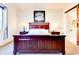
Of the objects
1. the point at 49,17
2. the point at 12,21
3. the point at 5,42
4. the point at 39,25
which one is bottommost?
the point at 5,42

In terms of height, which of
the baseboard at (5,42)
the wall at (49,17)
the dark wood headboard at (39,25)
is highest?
the wall at (49,17)

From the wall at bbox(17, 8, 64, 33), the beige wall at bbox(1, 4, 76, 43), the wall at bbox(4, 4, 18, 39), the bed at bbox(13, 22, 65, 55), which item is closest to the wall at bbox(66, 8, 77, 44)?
the beige wall at bbox(1, 4, 76, 43)

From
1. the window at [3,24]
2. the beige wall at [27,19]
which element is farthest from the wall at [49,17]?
the window at [3,24]

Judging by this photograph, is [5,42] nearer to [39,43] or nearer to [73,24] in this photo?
[39,43]

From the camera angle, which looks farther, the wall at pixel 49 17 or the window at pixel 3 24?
the wall at pixel 49 17

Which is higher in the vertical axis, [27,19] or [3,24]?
[27,19]

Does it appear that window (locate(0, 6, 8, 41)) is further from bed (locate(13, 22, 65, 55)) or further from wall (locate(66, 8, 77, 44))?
wall (locate(66, 8, 77, 44))

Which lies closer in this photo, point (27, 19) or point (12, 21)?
point (12, 21)

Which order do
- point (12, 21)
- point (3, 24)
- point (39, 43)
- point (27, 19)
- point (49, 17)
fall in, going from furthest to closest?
point (49, 17) → point (27, 19) → point (12, 21) → point (3, 24) → point (39, 43)

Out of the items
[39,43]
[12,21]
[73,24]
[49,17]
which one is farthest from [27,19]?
[73,24]

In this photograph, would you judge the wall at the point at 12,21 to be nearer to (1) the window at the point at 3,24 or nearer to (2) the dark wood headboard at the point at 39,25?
(1) the window at the point at 3,24
